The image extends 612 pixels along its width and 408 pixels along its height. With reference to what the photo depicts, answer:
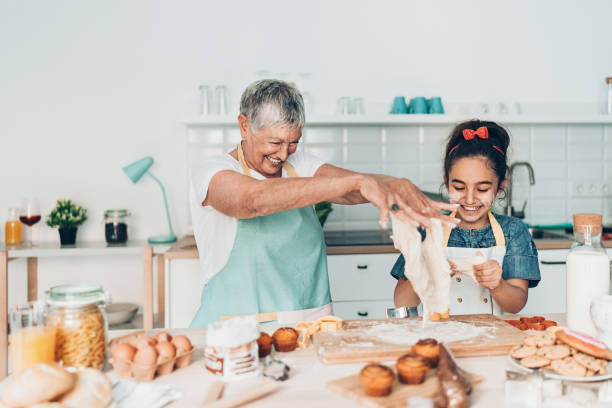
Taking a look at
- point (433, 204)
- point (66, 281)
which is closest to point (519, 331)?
point (433, 204)

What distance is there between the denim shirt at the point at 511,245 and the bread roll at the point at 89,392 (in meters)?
1.06

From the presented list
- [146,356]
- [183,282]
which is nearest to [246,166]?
[146,356]

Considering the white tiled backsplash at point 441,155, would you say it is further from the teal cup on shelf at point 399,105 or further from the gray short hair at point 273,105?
the gray short hair at point 273,105

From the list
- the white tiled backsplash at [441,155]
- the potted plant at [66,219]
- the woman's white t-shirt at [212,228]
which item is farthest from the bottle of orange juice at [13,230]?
the woman's white t-shirt at [212,228]

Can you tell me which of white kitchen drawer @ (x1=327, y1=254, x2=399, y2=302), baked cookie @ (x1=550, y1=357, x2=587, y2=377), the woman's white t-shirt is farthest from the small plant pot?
baked cookie @ (x1=550, y1=357, x2=587, y2=377)

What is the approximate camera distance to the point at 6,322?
285cm

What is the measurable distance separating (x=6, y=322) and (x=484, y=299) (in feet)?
7.50

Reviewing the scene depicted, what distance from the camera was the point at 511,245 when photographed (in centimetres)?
187

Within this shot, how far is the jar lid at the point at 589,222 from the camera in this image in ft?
4.44

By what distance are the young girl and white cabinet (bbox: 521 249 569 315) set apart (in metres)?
1.17

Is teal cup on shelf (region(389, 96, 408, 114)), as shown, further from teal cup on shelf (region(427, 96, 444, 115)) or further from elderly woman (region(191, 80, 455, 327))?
elderly woman (region(191, 80, 455, 327))

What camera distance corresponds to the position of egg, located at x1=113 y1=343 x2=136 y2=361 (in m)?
1.17

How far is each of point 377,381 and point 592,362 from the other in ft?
1.38

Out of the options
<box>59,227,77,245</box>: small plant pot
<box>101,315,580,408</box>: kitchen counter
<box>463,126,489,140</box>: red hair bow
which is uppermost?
<box>463,126,489,140</box>: red hair bow
